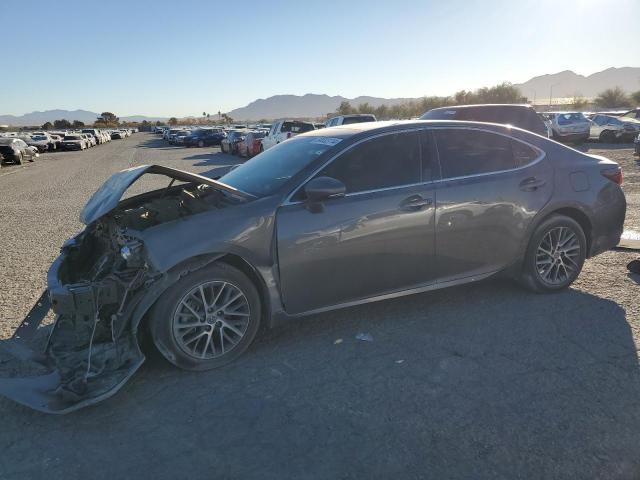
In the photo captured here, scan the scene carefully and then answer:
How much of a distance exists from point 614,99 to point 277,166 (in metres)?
64.6

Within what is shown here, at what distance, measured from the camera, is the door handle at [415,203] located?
4242mm

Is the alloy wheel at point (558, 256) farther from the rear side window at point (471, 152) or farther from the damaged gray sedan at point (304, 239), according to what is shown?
the rear side window at point (471, 152)

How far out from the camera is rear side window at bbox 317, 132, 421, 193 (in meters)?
4.19

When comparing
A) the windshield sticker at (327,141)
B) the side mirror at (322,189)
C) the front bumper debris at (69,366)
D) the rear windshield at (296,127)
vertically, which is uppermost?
the windshield sticker at (327,141)

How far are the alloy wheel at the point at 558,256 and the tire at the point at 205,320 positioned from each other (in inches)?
111

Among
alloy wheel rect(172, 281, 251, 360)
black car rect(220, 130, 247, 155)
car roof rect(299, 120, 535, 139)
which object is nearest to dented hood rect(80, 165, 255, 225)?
alloy wheel rect(172, 281, 251, 360)

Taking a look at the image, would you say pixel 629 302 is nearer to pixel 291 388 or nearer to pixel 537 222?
pixel 537 222

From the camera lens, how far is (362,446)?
286 centimetres

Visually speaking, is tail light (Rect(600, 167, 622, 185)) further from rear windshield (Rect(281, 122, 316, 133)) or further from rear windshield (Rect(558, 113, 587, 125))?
rear windshield (Rect(558, 113, 587, 125))

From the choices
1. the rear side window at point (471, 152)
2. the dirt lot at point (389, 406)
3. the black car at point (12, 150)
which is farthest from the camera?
the black car at point (12, 150)

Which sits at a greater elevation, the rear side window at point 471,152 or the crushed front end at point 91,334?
the rear side window at point 471,152

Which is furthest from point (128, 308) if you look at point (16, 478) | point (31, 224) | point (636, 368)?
point (31, 224)

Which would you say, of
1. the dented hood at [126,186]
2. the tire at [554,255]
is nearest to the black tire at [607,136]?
the tire at [554,255]

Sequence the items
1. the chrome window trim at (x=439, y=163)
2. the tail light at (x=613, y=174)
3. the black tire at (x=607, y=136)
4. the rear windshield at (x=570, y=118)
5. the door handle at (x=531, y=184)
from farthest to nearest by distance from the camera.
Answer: the black tire at (x=607, y=136) → the rear windshield at (x=570, y=118) → the tail light at (x=613, y=174) → the door handle at (x=531, y=184) → the chrome window trim at (x=439, y=163)
